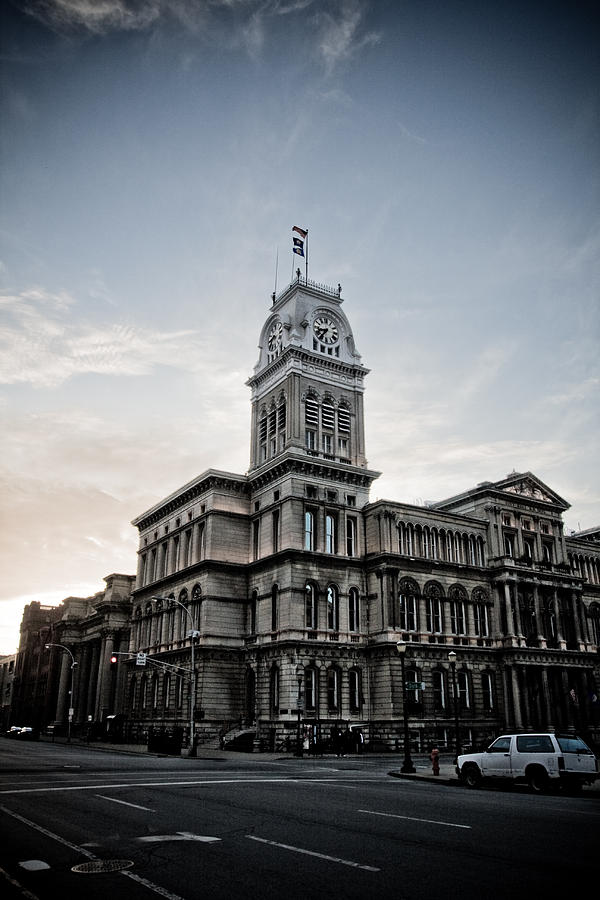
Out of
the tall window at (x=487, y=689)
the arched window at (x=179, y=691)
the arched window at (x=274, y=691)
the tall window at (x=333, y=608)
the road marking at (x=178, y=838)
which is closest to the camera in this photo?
the road marking at (x=178, y=838)

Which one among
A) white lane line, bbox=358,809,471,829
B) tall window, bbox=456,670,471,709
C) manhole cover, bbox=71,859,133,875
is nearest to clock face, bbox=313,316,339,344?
tall window, bbox=456,670,471,709

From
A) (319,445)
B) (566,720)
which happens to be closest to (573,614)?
(566,720)

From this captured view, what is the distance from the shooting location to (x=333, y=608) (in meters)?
56.8

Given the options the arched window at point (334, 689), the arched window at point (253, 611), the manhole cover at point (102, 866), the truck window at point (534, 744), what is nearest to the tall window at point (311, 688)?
the arched window at point (334, 689)

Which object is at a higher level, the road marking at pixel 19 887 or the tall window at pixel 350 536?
the tall window at pixel 350 536

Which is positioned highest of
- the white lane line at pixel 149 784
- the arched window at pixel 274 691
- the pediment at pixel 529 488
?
the pediment at pixel 529 488

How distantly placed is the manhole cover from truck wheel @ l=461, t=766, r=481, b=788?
16808 millimetres

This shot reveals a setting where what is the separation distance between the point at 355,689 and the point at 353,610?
239 inches

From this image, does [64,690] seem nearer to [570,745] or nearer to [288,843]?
[570,745]

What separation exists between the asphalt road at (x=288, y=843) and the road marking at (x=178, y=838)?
0.03 metres

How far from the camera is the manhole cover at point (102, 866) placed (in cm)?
991

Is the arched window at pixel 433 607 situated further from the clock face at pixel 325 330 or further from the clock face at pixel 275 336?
the clock face at pixel 275 336

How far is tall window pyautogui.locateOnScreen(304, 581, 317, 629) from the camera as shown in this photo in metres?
55.2

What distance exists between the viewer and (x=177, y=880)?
939 centimetres
